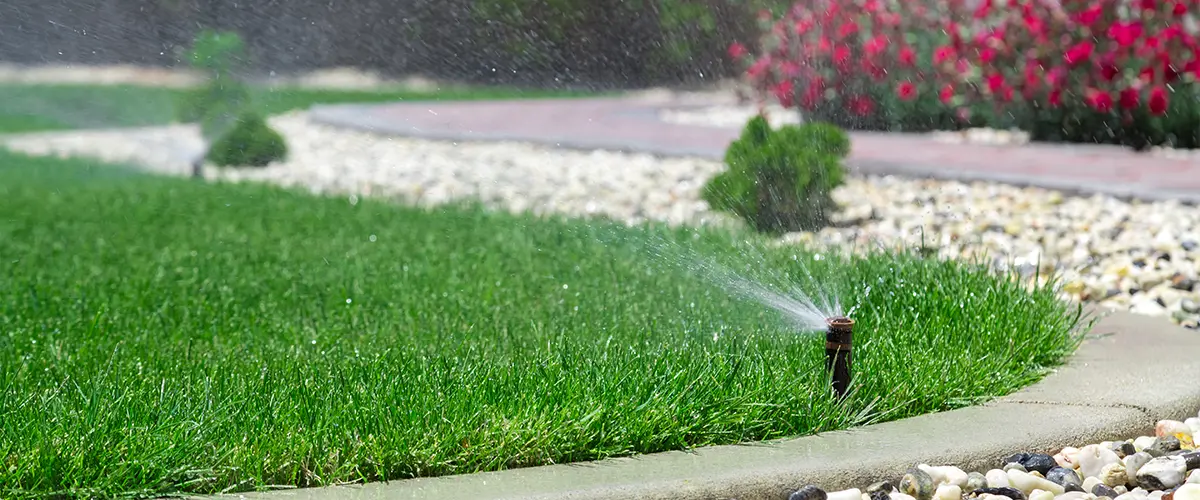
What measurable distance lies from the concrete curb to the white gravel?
2.32 ft

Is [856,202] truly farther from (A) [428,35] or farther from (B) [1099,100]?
A: (A) [428,35]

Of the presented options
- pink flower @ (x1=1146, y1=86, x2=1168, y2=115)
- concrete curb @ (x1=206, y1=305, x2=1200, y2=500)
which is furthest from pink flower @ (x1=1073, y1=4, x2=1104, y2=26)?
concrete curb @ (x1=206, y1=305, x2=1200, y2=500)

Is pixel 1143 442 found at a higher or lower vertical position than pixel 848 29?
lower

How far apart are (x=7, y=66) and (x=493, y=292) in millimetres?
26021

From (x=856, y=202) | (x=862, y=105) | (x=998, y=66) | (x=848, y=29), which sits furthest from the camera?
(x=862, y=105)

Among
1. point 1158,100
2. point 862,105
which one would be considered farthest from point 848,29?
point 1158,100

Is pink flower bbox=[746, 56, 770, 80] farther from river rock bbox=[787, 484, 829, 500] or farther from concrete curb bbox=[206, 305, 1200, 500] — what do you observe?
river rock bbox=[787, 484, 829, 500]

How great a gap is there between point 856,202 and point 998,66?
435cm

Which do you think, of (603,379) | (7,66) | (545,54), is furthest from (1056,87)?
(7,66)

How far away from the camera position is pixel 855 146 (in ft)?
32.7

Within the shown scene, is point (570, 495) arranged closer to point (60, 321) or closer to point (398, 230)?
point (60, 321)

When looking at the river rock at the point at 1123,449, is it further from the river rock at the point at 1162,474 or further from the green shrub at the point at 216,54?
the green shrub at the point at 216,54

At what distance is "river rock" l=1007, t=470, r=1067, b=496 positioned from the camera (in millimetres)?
2736

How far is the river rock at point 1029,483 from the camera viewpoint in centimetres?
274
